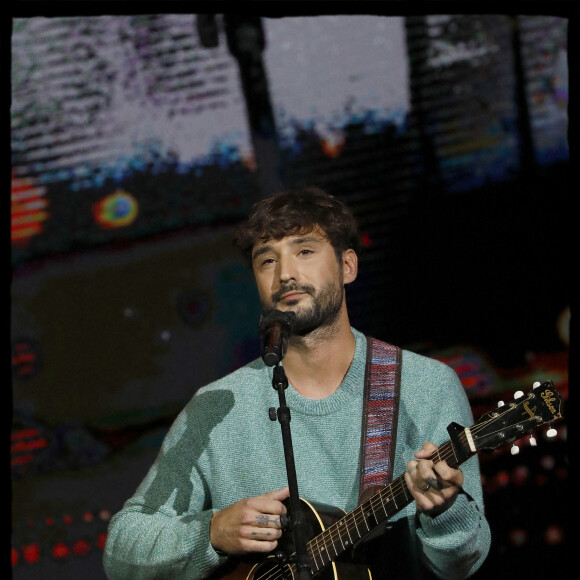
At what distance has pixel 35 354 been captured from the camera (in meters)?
4.24

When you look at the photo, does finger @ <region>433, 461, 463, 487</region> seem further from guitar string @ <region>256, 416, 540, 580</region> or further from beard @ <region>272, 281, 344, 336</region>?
beard @ <region>272, 281, 344, 336</region>

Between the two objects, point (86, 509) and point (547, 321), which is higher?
point (547, 321)

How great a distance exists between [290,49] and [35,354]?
6.74ft

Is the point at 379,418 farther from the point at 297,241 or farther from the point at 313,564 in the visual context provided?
the point at 297,241

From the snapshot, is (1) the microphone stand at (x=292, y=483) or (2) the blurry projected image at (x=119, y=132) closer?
(1) the microphone stand at (x=292, y=483)

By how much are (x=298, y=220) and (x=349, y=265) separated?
328 millimetres

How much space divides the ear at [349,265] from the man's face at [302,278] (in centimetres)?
12

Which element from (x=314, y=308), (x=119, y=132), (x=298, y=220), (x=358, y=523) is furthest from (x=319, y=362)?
(x=119, y=132)

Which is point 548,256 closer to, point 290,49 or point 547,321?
point 547,321

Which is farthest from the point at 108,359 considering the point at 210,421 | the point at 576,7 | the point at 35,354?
the point at 576,7

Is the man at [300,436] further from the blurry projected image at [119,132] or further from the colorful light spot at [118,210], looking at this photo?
the colorful light spot at [118,210]

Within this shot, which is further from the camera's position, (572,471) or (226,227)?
(226,227)

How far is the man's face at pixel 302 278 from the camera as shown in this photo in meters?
3.00

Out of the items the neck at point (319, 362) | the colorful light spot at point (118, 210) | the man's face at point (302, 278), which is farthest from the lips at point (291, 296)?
the colorful light spot at point (118, 210)
